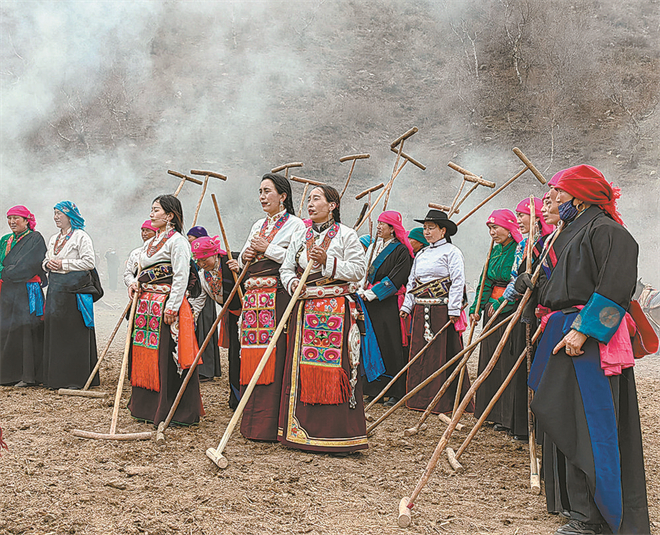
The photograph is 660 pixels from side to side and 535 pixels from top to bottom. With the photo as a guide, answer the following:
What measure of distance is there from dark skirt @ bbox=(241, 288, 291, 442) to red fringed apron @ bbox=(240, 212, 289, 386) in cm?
6

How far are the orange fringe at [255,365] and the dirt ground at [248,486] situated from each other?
418 millimetres

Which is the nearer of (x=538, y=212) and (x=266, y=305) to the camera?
(x=266, y=305)

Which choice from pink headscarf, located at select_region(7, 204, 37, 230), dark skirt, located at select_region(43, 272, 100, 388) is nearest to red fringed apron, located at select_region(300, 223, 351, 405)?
dark skirt, located at select_region(43, 272, 100, 388)

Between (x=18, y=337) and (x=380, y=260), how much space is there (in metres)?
3.71

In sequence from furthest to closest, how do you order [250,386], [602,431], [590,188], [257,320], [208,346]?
[208,346] < [257,320] < [250,386] < [590,188] < [602,431]

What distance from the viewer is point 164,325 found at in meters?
3.91

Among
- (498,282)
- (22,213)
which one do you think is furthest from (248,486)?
(22,213)

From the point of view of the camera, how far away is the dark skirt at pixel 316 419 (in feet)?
11.0

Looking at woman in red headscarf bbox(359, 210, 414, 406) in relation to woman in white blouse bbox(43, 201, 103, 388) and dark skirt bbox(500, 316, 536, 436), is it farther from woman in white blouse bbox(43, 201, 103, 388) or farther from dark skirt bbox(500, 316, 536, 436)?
woman in white blouse bbox(43, 201, 103, 388)

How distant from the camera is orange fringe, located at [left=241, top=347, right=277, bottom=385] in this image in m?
3.63

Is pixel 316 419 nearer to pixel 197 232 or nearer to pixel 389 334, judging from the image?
pixel 389 334

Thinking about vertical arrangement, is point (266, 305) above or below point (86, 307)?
above

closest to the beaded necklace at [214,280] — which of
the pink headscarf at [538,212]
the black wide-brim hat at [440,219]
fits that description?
the black wide-brim hat at [440,219]

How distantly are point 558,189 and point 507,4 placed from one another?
2271cm
